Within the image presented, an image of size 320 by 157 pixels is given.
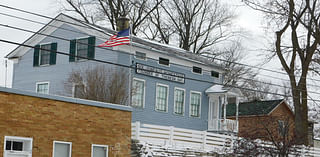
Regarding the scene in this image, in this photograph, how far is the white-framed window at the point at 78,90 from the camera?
95.3 feet

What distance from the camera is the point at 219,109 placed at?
3728 centimetres

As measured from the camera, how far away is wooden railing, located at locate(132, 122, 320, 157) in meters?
24.8

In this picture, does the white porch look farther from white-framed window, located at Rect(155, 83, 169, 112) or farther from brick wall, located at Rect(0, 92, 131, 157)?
brick wall, located at Rect(0, 92, 131, 157)

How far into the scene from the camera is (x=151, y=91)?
32344mm

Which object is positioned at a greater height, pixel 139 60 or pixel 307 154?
pixel 139 60

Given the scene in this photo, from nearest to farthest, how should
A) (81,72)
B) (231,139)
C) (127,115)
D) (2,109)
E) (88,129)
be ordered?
(2,109), (88,129), (127,115), (231,139), (81,72)

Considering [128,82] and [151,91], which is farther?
[151,91]

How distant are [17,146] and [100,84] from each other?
10.6m

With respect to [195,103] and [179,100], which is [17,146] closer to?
[179,100]

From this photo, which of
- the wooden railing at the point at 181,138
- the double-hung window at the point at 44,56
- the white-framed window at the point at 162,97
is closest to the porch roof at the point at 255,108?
the white-framed window at the point at 162,97

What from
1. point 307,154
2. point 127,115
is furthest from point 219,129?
point 127,115

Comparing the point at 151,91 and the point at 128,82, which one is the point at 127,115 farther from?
the point at 151,91

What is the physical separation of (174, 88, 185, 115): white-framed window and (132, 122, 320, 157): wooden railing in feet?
18.0

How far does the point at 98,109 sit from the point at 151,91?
11.7m
